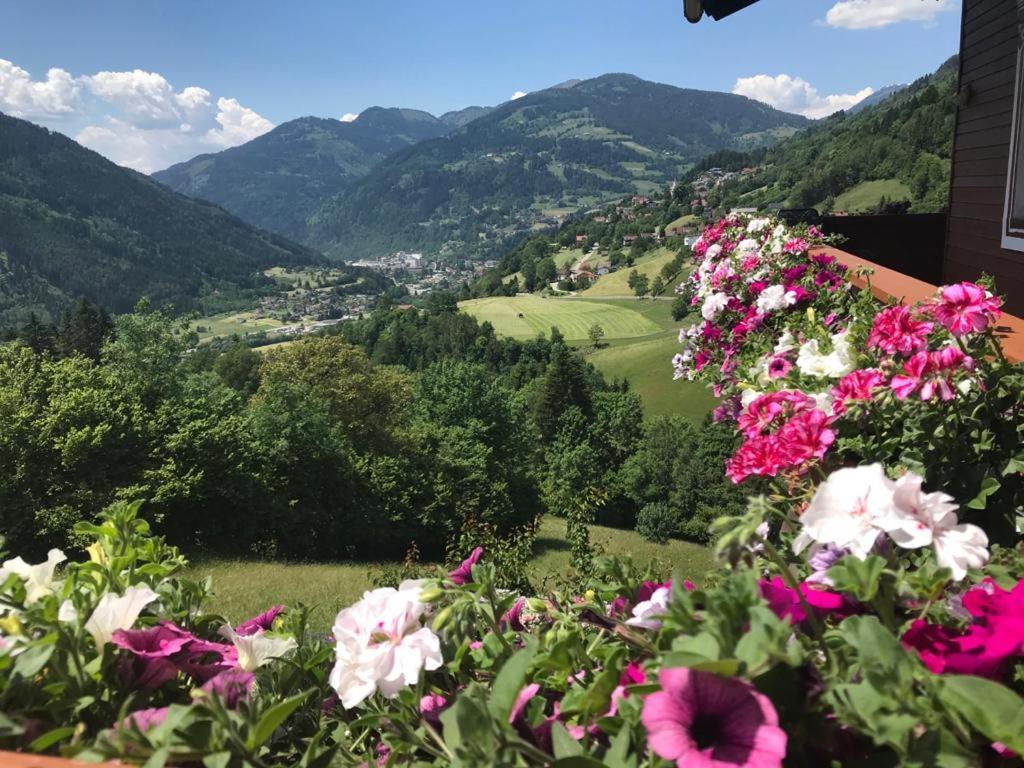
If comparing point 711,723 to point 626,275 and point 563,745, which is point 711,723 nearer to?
point 563,745

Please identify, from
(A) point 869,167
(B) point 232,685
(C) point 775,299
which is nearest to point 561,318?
(A) point 869,167

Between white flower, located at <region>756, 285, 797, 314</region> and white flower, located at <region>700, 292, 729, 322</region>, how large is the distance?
1.28 feet

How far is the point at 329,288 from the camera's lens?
475 feet

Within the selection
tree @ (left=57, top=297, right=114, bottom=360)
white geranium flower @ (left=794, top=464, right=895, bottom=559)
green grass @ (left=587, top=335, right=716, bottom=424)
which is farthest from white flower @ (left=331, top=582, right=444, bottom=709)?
tree @ (left=57, top=297, right=114, bottom=360)

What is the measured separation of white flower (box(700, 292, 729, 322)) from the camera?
3.43 meters

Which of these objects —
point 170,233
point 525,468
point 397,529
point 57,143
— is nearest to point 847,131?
point 525,468

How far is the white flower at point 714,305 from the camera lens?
135 inches

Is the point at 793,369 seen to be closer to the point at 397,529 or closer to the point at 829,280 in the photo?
the point at 829,280

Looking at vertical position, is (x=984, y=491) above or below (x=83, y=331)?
above

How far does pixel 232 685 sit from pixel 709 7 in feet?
14.2

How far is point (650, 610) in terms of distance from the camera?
2.81 ft

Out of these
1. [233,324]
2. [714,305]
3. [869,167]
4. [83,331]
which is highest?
[869,167]

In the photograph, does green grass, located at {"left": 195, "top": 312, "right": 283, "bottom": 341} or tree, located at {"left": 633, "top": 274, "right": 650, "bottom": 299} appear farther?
green grass, located at {"left": 195, "top": 312, "right": 283, "bottom": 341}

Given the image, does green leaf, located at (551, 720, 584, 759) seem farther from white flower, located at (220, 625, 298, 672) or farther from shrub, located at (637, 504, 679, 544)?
shrub, located at (637, 504, 679, 544)
